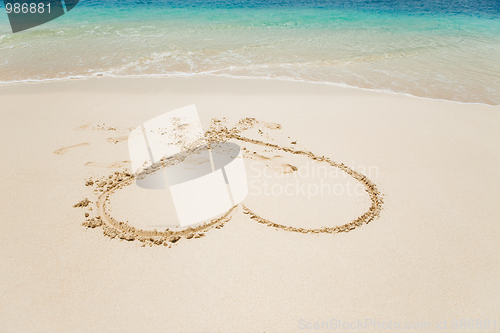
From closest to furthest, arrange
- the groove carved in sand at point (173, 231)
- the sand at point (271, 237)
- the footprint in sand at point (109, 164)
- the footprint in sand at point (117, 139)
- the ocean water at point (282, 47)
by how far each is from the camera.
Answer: the sand at point (271, 237)
the groove carved in sand at point (173, 231)
the footprint in sand at point (109, 164)
the footprint in sand at point (117, 139)
the ocean water at point (282, 47)

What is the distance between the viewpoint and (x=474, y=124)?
4332mm

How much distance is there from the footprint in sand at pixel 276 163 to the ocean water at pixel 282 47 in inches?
126

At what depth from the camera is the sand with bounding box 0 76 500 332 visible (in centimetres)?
203

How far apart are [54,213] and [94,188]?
0.42 metres

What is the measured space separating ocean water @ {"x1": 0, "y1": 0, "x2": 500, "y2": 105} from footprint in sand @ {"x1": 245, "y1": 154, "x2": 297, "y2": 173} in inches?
126

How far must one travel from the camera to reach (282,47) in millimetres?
8297

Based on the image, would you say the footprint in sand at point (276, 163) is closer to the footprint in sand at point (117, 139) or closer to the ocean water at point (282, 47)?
the footprint in sand at point (117, 139)

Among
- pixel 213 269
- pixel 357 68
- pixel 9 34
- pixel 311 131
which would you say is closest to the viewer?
pixel 213 269

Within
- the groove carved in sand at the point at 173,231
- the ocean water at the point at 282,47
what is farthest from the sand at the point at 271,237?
the ocean water at the point at 282,47

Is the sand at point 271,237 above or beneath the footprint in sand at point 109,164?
beneath

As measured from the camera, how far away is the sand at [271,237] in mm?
2025

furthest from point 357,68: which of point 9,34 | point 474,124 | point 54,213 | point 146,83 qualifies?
point 9,34

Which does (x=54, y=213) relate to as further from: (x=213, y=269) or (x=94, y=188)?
(x=213, y=269)

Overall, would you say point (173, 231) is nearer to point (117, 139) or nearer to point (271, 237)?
point (271, 237)
